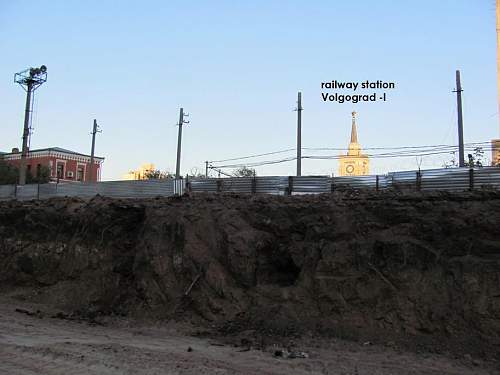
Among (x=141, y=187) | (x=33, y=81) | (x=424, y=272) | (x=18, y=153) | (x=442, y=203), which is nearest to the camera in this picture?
(x=424, y=272)

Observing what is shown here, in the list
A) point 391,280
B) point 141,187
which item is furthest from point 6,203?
point 391,280

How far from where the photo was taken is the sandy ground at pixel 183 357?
8.41m

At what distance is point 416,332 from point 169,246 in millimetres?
7258

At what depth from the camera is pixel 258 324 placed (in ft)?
39.0

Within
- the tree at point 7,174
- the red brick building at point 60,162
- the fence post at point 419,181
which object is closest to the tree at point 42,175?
the tree at point 7,174

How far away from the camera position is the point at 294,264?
43.5ft

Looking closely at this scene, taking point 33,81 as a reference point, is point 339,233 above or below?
below

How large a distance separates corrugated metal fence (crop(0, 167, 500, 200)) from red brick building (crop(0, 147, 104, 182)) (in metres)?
51.0

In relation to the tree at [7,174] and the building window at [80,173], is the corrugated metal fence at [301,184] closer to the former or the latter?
the tree at [7,174]

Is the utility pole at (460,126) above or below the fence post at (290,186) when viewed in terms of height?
above

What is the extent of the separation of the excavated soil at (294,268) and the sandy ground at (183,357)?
0.66 m

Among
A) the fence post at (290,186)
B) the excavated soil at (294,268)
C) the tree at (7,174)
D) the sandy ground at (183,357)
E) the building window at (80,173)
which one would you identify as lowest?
the sandy ground at (183,357)

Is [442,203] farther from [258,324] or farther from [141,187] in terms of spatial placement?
[141,187]

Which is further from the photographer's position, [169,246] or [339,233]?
[169,246]
